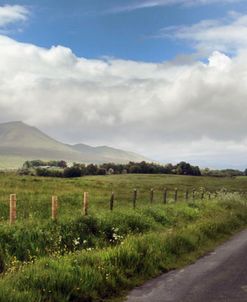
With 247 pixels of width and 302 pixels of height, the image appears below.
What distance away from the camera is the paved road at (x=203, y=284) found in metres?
11.1

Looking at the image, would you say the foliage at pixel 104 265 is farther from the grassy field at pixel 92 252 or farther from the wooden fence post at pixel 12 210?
the wooden fence post at pixel 12 210

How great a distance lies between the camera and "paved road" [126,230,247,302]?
11.1 meters

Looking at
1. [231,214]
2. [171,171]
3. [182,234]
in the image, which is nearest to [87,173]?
[171,171]

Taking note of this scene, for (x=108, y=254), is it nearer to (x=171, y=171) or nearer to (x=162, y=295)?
(x=162, y=295)

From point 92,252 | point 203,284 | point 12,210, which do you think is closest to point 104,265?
point 92,252

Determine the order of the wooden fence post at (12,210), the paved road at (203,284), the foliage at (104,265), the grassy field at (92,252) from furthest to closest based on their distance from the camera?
the wooden fence post at (12,210)
the paved road at (203,284)
the grassy field at (92,252)
the foliage at (104,265)

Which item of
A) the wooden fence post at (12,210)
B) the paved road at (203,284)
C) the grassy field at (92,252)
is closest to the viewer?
the grassy field at (92,252)

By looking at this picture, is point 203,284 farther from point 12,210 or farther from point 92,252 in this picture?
point 12,210

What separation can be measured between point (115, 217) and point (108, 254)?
7.26m

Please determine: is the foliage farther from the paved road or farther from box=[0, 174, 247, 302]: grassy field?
the paved road

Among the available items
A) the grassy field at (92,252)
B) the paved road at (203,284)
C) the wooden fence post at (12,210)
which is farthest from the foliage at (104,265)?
the wooden fence post at (12,210)

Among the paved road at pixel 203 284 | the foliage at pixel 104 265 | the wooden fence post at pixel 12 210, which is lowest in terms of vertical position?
the paved road at pixel 203 284

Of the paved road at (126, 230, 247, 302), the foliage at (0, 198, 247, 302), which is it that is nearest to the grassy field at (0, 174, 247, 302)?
the foliage at (0, 198, 247, 302)

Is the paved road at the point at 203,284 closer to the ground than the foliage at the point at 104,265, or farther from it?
closer to the ground
